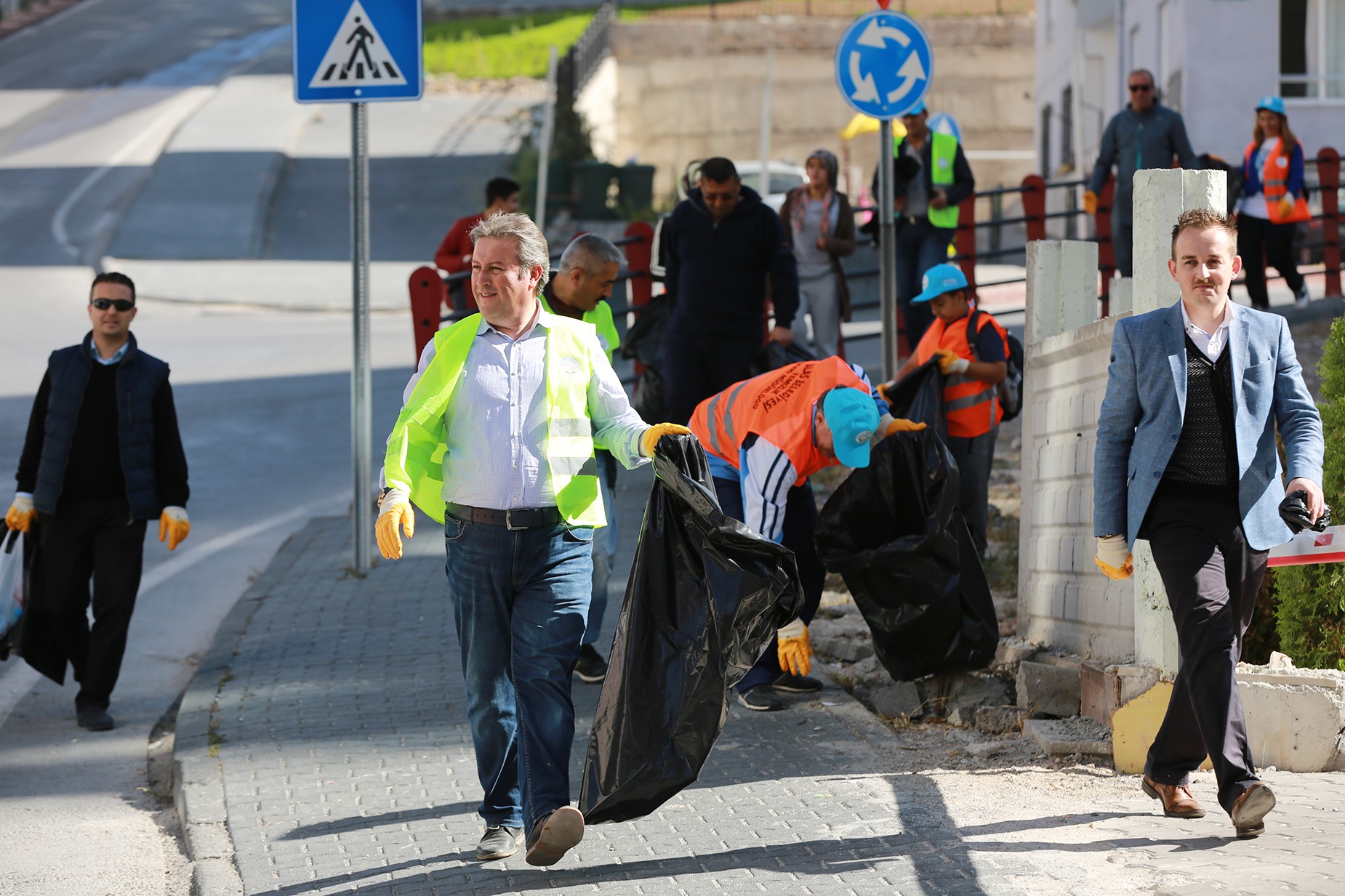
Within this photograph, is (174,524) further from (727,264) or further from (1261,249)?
(1261,249)

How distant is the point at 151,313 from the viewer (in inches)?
796

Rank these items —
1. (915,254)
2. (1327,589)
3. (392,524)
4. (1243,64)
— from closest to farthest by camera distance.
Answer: (392,524) → (1327,589) → (915,254) → (1243,64)

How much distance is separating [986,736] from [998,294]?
53.6 feet

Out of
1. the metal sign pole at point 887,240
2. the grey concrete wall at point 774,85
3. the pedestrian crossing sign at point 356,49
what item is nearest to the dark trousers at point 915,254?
the metal sign pole at point 887,240

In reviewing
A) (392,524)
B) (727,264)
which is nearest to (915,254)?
(727,264)

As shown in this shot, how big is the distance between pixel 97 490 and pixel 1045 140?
91.1 feet

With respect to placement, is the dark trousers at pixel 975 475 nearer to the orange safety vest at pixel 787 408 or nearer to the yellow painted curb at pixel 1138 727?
the orange safety vest at pixel 787 408

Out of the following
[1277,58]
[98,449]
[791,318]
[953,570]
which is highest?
[1277,58]

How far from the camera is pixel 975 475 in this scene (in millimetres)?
7859

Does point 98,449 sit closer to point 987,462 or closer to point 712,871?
point 712,871

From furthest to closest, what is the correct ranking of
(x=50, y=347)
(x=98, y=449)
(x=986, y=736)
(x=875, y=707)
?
(x=50, y=347) → (x=98, y=449) → (x=875, y=707) → (x=986, y=736)

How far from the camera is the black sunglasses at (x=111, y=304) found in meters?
6.76

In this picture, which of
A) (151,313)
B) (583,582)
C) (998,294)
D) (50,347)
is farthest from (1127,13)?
(583,582)

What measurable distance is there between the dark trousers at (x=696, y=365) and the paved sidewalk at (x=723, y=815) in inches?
90.8
